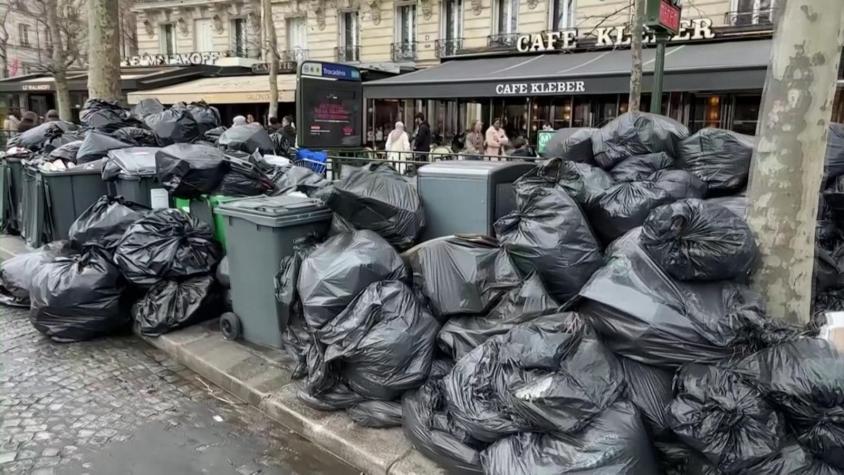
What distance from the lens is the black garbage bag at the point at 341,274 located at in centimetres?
313

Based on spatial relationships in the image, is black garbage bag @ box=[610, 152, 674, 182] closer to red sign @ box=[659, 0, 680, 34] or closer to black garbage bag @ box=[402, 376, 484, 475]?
black garbage bag @ box=[402, 376, 484, 475]

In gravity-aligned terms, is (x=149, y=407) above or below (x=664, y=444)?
below

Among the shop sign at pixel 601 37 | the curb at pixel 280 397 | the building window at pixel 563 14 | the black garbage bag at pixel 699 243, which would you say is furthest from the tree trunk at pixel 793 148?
the building window at pixel 563 14

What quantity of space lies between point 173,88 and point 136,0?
9.31 meters

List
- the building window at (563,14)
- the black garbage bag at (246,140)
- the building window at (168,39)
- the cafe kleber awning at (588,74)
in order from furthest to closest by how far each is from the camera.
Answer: the building window at (168,39) → the building window at (563,14) → the cafe kleber awning at (588,74) → the black garbage bag at (246,140)

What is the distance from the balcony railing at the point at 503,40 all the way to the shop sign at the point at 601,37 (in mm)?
656

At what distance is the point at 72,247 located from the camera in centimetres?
483

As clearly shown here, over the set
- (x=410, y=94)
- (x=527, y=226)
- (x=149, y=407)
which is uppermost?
(x=410, y=94)

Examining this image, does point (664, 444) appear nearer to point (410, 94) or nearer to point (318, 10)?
point (410, 94)

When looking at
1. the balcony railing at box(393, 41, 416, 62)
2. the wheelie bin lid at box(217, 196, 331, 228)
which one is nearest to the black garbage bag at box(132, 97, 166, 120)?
the wheelie bin lid at box(217, 196, 331, 228)

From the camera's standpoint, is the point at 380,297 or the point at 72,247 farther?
the point at 72,247

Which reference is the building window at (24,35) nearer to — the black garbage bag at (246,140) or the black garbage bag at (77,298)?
the black garbage bag at (246,140)

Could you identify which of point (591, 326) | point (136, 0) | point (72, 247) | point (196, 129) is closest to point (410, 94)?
point (196, 129)

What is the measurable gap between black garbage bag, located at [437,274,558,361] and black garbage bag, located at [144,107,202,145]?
5123 mm
